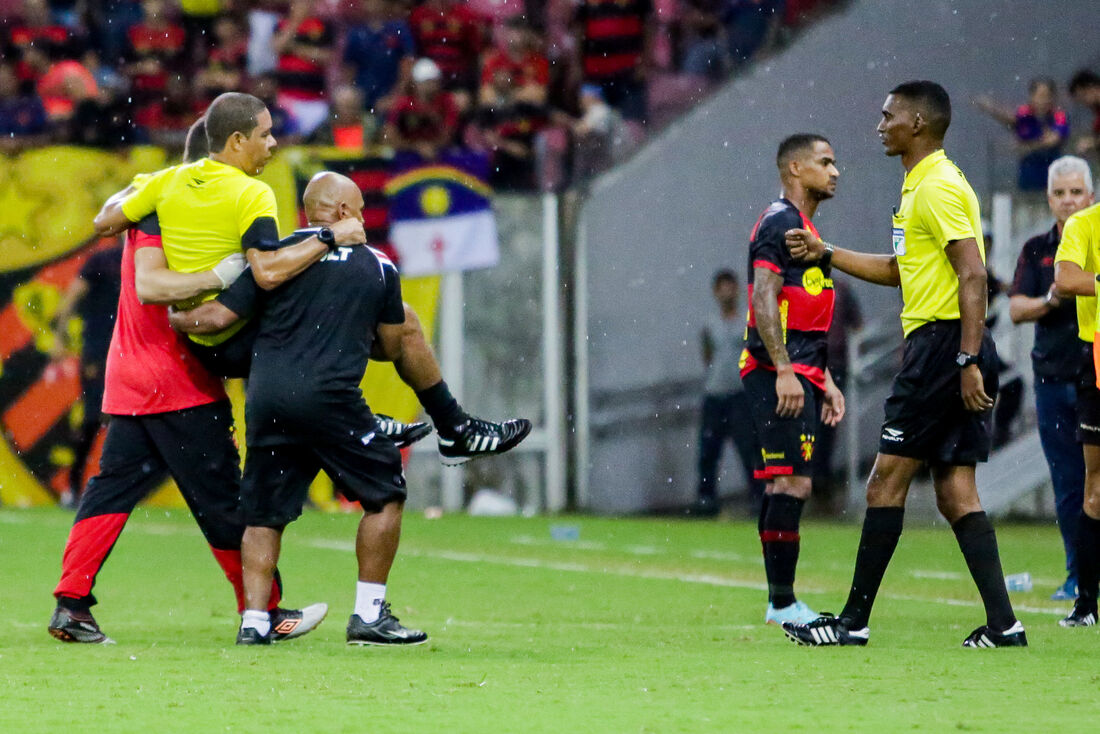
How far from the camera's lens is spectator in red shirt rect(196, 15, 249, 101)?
58.2 ft

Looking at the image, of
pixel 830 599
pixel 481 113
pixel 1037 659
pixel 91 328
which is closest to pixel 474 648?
pixel 1037 659

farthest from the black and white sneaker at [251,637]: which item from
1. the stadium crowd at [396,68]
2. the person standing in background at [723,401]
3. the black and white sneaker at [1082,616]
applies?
the stadium crowd at [396,68]

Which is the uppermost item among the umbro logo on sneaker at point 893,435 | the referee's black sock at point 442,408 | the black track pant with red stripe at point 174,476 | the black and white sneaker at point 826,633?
the referee's black sock at point 442,408

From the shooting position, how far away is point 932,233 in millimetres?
6945

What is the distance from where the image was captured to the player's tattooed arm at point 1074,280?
26.1ft

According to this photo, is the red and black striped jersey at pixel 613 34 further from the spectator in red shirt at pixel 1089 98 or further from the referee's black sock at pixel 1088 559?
the referee's black sock at pixel 1088 559

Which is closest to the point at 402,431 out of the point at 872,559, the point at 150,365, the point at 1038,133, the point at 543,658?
the point at 150,365

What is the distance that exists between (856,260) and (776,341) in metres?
0.61

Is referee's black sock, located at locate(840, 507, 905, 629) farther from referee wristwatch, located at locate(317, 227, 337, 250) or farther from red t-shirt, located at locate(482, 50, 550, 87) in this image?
red t-shirt, located at locate(482, 50, 550, 87)

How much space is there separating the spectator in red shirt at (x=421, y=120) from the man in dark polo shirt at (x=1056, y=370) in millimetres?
9050

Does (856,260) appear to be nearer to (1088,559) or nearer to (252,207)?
(1088,559)

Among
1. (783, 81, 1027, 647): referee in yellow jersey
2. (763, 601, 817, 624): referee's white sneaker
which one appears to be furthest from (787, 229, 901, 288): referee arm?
(763, 601, 817, 624): referee's white sneaker

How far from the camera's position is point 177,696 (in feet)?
18.1

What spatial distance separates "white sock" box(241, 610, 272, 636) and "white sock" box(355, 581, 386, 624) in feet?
1.26
